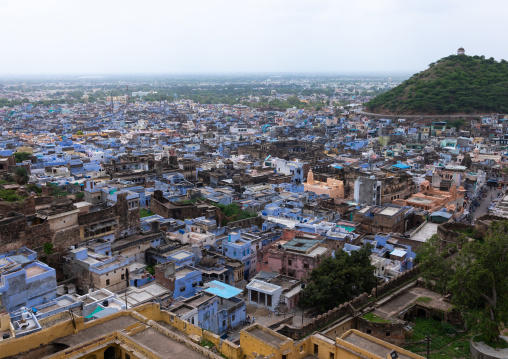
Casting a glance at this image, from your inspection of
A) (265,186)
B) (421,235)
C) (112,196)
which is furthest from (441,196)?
(112,196)

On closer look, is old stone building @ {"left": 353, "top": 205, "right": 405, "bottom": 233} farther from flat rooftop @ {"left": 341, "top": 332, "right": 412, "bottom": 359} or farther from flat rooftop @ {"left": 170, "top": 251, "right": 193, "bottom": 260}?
flat rooftop @ {"left": 341, "top": 332, "right": 412, "bottom": 359}

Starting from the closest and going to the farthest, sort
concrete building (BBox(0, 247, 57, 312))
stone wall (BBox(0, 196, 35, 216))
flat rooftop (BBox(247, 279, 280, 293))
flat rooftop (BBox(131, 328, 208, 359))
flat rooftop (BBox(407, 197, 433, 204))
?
flat rooftop (BBox(131, 328, 208, 359)) → concrete building (BBox(0, 247, 57, 312)) → flat rooftop (BBox(247, 279, 280, 293)) → stone wall (BBox(0, 196, 35, 216)) → flat rooftop (BBox(407, 197, 433, 204))

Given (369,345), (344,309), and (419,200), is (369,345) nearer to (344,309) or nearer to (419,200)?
(344,309)

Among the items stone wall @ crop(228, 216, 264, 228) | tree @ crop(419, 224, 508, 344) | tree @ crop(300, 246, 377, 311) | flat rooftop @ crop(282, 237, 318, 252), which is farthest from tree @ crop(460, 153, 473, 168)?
tree @ crop(419, 224, 508, 344)

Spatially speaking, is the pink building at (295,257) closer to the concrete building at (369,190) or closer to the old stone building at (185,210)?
the old stone building at (185,210)

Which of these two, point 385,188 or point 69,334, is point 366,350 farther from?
point 385,188

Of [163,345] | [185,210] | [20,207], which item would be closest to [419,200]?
[185,210]
